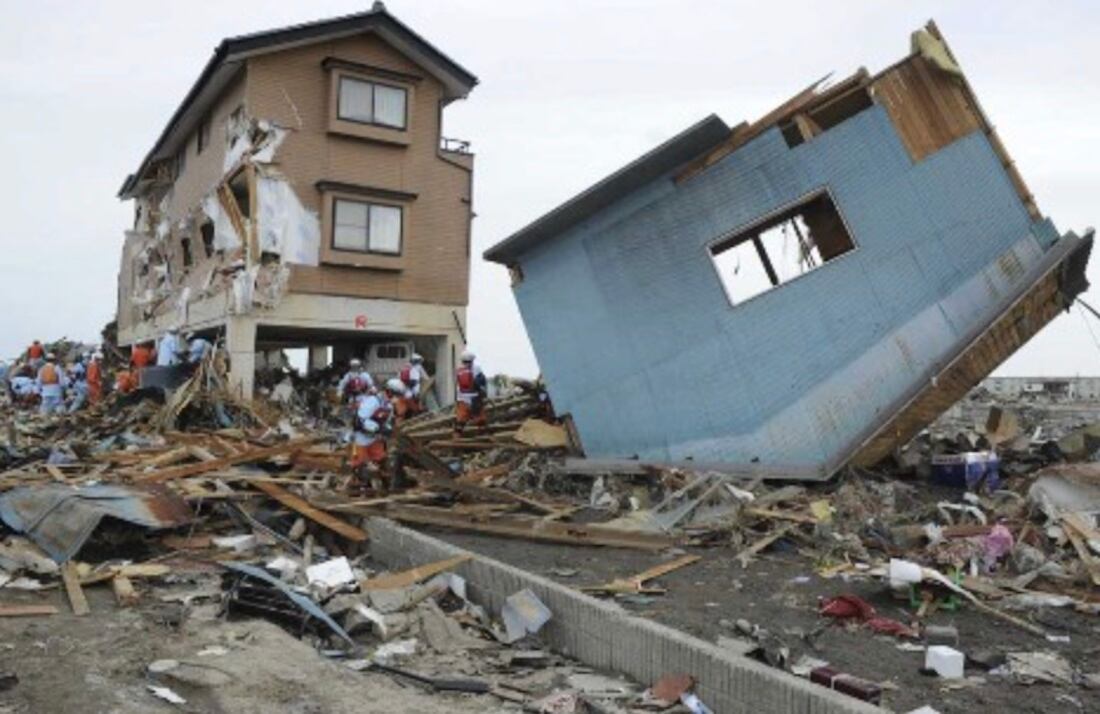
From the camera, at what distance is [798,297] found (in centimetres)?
1217

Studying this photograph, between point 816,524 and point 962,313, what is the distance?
3.98 meters

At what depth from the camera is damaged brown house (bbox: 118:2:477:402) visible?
21438 mm

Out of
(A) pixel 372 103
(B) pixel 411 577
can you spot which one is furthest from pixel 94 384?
(B) pixel 411 577

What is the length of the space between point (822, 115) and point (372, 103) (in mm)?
13669

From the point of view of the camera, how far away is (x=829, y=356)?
11922 millimetres

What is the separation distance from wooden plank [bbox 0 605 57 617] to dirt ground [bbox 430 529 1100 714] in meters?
3.83

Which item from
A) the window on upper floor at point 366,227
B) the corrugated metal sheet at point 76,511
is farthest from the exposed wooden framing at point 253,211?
the corrugated metal sheet at point 76,511

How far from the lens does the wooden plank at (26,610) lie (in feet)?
22.6

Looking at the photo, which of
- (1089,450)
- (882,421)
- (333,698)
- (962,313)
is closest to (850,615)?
(333,698)

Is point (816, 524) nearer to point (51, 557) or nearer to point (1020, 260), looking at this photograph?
point (1020, 260)

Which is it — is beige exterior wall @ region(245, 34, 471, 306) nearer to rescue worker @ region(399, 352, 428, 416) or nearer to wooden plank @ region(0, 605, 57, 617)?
rescue worker @ region(399, 352, 428, 416)

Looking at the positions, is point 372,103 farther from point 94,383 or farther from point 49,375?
point 49,375

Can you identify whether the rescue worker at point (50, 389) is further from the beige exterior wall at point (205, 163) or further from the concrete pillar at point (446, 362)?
the concrete pillar at point (446, 362)

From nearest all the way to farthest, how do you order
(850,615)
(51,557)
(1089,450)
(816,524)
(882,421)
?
(850,615)
(51,557)
(816,524)
(882,421)
(1089,450)
